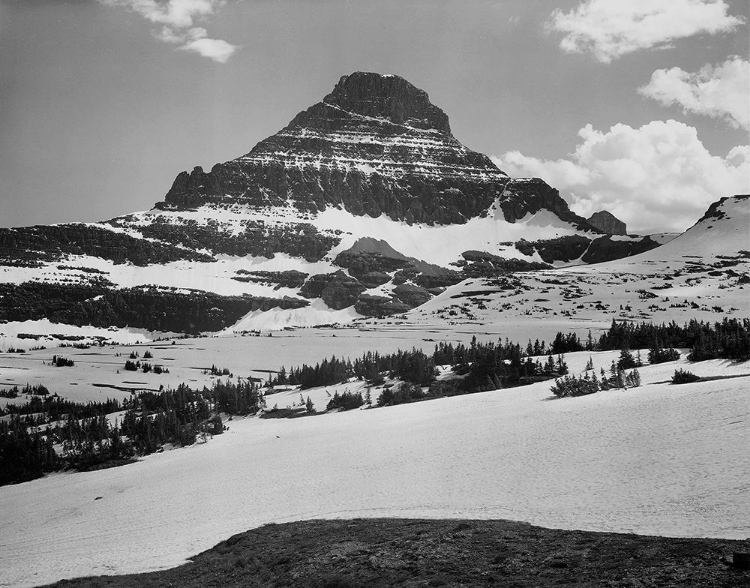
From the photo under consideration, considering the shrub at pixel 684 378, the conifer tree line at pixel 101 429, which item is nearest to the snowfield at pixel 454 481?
the shrub at pixel 684 378

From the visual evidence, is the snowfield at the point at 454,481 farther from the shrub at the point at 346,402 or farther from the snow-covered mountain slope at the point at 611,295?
the snow-covered mountain slope at the point at 611,295

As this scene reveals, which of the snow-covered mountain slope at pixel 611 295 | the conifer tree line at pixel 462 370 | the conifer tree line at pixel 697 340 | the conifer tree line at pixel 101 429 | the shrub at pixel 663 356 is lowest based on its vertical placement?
the conifer tree line at pixel 101 429

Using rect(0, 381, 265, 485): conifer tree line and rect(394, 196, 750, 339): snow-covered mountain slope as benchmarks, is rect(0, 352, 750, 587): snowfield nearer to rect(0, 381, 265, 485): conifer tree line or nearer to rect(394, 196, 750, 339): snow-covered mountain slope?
rect(0, 381, 265, 485): conifer tree line

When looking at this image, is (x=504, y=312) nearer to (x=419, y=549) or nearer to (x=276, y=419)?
(x=276, y=419)

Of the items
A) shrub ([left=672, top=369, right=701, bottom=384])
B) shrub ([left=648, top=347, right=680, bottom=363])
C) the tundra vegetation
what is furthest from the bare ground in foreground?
shrub ([left=648, top=347, right=680, bottom=363])

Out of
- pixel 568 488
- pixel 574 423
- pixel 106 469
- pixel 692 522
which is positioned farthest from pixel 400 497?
pixel 106 469

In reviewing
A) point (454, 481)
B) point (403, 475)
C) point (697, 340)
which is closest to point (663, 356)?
point (697, 340)

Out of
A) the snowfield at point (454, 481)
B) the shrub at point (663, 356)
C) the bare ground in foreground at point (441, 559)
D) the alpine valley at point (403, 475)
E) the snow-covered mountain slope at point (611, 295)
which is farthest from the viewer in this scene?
the snow-covered mountain slope at point (611, 295)
